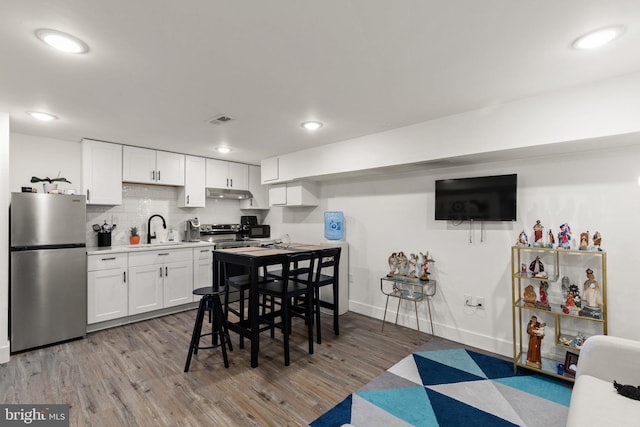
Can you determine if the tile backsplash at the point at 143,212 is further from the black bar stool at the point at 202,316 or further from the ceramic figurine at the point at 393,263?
the ceramic figurine at the point at 393,263

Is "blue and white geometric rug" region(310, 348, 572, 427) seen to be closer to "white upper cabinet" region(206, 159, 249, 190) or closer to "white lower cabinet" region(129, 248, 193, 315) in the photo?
"white lower cabinet" region(129, 248, 193, 315)

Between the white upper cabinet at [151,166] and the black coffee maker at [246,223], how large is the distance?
4.17 feet

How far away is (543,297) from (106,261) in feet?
15.2

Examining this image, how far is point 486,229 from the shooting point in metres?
3.20

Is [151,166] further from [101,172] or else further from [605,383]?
[605,383]

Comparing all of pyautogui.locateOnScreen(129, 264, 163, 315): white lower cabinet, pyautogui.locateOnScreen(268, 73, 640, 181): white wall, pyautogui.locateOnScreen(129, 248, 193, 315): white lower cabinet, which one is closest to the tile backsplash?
pyautogui.locateOnScreen(129, 248, 193, 315): white lower cabinet

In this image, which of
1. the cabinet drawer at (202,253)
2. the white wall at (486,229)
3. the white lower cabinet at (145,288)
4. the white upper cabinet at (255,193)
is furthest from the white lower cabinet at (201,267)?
the white wall at (486,229)

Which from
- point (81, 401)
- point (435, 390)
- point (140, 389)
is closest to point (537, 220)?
point (435, 390)

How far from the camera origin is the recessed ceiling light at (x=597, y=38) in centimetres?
160

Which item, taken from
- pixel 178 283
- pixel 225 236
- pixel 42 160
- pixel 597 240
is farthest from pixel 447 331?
pixel 42 160

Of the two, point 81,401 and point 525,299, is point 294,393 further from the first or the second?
point 525,299

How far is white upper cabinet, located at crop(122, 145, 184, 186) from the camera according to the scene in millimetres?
4122

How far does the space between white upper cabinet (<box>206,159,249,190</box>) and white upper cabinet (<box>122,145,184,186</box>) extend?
469 millimetres

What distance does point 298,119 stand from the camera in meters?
3.06
